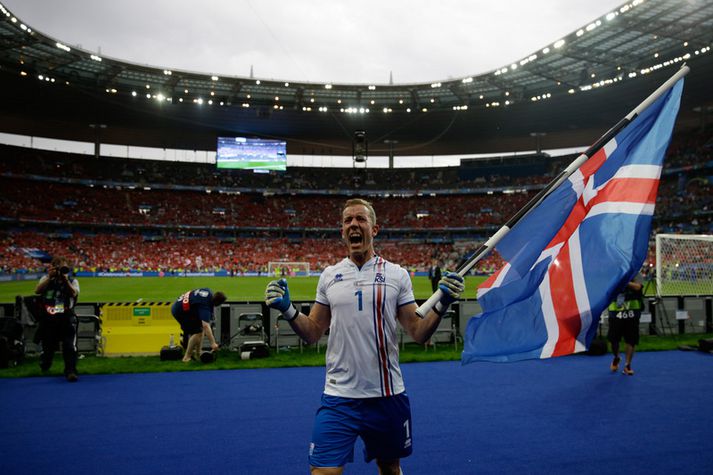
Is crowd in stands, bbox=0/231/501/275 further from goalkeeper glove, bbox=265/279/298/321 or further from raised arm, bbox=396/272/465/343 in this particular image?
goalkeeper glove, bbox=265/279/298/321

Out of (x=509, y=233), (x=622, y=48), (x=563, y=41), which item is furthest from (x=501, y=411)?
(x=622, y=48)

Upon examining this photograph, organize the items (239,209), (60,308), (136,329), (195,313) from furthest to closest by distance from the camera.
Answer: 1. (239,209)
2. (136,329)
3. (195,313)
4. (60,308)

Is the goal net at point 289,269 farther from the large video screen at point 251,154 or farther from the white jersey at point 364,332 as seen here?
the white jersey at point 364,332

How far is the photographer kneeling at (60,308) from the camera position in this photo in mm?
8523

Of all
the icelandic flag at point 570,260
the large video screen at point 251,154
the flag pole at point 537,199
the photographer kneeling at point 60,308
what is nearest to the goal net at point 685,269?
the icelandic flag at point 570,260

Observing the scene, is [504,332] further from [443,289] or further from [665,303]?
[665,303]

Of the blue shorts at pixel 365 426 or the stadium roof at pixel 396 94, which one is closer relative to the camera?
the blue shorts at pixel 365 426

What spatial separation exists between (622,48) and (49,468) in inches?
1583

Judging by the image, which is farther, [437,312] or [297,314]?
[297,314]

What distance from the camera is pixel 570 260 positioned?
13.0ft

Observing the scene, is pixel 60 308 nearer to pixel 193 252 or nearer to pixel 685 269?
pixel 685 269

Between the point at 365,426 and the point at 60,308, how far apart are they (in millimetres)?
7943

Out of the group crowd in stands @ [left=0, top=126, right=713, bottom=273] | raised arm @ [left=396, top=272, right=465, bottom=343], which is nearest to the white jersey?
raised arm @ [left=396, top=272, right=465, bottom=343]

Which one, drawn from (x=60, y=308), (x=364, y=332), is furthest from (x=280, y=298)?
(x=60, y=308)
